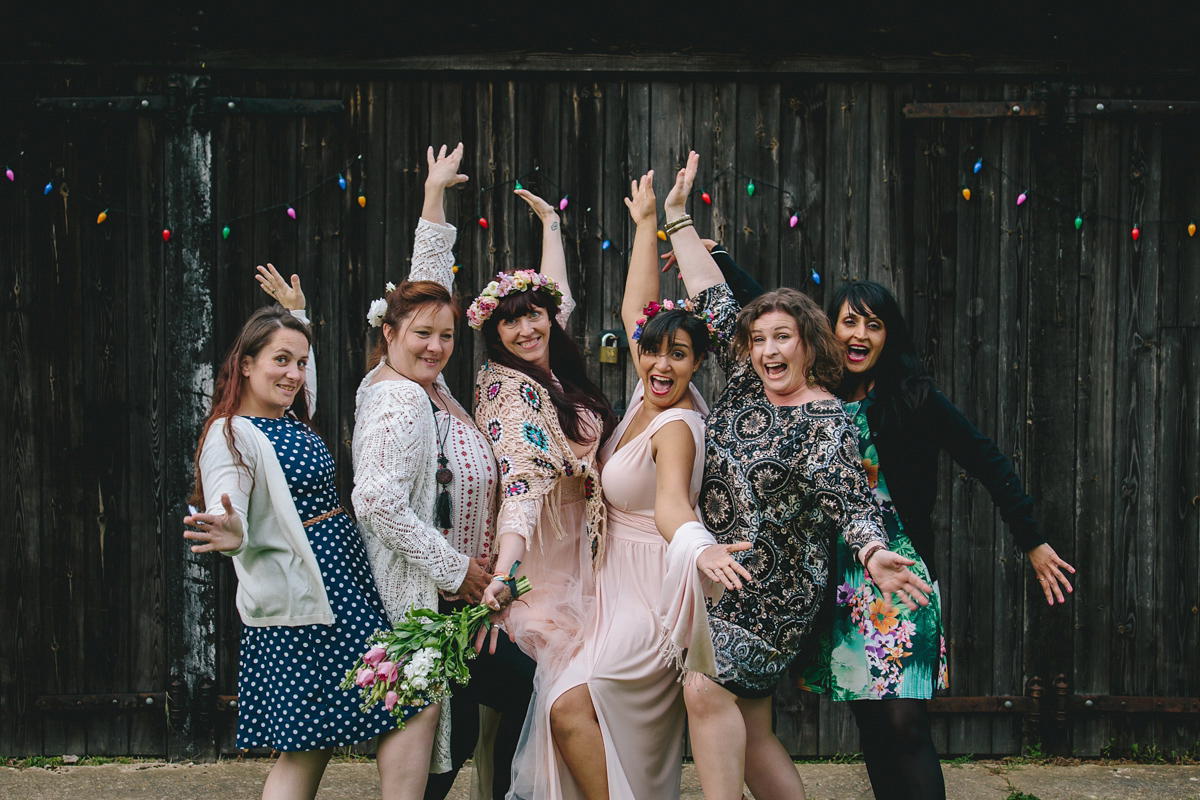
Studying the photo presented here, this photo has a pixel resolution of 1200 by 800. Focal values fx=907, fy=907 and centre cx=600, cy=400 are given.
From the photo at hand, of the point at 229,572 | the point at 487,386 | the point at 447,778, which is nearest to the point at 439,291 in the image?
the point at 487,386

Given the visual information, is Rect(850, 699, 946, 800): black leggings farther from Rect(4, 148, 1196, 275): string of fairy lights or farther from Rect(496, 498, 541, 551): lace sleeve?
Rect(4, 148, 1196, 275): string of fairy lights

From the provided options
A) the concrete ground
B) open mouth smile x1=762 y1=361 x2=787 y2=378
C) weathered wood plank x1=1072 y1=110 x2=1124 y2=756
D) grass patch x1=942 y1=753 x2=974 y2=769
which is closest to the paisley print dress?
open mouth smile x1=762 y1=361 x2=787 y2=378

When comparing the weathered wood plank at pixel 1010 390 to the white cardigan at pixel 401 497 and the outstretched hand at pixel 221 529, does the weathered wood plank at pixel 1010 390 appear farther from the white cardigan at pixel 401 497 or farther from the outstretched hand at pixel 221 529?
the outstretched hand at pixel 221 529

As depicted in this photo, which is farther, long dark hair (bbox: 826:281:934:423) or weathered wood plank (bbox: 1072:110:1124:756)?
weathered wood plank (bbox: 1072:110:1124:756)

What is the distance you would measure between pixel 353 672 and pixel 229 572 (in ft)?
5.83

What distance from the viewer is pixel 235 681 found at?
4.07m

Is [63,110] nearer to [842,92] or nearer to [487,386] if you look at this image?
[487,386]

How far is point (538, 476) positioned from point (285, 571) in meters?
0.79

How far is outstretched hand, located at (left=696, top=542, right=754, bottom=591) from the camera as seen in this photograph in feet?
7.76

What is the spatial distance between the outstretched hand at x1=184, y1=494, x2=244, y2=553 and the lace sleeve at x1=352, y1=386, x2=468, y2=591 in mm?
336

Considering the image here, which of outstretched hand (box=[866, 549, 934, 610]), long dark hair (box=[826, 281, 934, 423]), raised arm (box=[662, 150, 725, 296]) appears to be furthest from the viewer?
raised arm (box=[662, 150, 725, 296])

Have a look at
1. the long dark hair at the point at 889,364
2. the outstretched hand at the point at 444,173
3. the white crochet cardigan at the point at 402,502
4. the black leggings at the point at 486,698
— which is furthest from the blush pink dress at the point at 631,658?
the outstretched hand at the point at 444,173

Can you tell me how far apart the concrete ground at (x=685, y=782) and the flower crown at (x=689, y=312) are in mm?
2052

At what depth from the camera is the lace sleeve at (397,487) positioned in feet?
8.58
